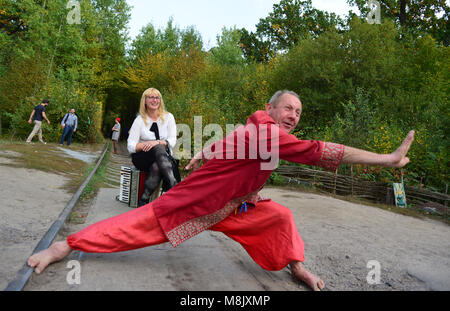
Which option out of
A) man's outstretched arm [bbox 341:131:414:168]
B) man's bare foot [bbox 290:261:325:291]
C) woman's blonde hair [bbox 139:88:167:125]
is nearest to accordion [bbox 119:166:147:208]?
woman's blonde hair [bbox 139:88:167:125]

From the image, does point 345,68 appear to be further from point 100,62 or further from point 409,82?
point 100,62

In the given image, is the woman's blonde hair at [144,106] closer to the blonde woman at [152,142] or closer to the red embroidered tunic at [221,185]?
the blonde woman at [152,142]

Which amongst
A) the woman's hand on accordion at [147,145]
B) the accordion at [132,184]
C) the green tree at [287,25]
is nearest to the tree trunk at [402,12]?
the green tree at [287,25]

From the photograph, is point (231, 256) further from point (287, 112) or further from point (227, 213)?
point (287, 112)

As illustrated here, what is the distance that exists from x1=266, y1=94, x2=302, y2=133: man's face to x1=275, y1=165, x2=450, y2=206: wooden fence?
7983mm

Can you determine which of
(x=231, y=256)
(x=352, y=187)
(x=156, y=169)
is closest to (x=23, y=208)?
(x=156, y=169)

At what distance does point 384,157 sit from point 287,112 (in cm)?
89

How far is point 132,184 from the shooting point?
19.9ft
